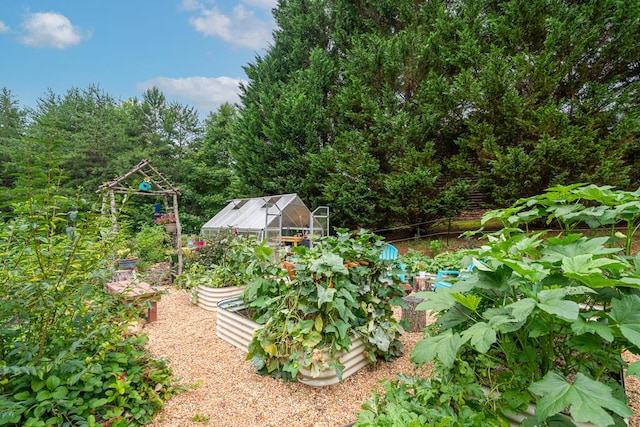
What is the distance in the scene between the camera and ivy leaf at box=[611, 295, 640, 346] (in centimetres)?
94

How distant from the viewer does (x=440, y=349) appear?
1.15 meters

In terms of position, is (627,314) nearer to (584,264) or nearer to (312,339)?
(584,264)

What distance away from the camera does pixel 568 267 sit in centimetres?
108

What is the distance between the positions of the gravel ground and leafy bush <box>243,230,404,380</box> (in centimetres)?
14

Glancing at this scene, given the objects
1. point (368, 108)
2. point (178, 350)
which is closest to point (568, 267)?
point (178, 350)

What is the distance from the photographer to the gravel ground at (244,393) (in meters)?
1.76

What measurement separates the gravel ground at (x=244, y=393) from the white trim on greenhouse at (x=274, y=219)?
4.35 meters

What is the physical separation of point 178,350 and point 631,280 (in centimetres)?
316

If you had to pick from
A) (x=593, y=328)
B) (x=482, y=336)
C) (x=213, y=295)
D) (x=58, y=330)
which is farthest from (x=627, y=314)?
(x=213, y=295)

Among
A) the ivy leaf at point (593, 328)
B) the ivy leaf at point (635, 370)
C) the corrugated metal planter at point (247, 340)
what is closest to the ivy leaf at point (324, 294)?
the corrugated metal planter at point (247, 340)

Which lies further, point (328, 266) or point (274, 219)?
point (274, 219)

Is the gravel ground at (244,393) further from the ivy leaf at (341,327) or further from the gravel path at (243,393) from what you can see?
the ivy leaf at (341,327)

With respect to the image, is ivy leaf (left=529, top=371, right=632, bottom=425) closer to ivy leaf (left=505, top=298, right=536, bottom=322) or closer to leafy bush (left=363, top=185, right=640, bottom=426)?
leafy bush (left=363, top=185, right=640, bottom=426)

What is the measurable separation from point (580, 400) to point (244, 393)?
1903 mm
